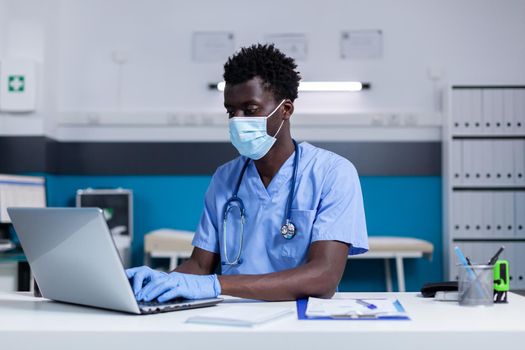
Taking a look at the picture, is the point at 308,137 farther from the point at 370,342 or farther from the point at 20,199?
the point at 370,342

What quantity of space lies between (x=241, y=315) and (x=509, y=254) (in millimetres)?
3323

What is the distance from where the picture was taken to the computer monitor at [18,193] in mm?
3422

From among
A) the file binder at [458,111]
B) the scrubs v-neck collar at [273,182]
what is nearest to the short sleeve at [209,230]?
the scrubs v-neck collar at [273,182]

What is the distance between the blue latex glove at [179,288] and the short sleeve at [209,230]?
0.47 metres

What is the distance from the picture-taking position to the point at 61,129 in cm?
431

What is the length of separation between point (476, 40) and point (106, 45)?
2317 mm

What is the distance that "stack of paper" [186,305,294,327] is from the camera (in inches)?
41.9

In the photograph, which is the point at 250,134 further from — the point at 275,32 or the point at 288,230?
the point at 275,32

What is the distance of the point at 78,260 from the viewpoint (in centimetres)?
121

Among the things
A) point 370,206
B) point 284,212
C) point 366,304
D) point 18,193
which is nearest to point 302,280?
point 366,304

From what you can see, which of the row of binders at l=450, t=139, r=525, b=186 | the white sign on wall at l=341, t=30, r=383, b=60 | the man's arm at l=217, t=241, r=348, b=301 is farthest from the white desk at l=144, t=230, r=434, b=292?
the man's arm at l=217, t=241, r=348, b=301

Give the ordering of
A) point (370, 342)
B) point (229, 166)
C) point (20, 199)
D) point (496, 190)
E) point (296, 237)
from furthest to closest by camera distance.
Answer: point (496, 190) < point (20, 199) < point (229, 166) < point (296, 237) < point (370, 342)

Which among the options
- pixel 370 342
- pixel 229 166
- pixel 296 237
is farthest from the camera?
pixel 229 166

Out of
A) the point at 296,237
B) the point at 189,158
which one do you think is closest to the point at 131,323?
the point at 296,237
